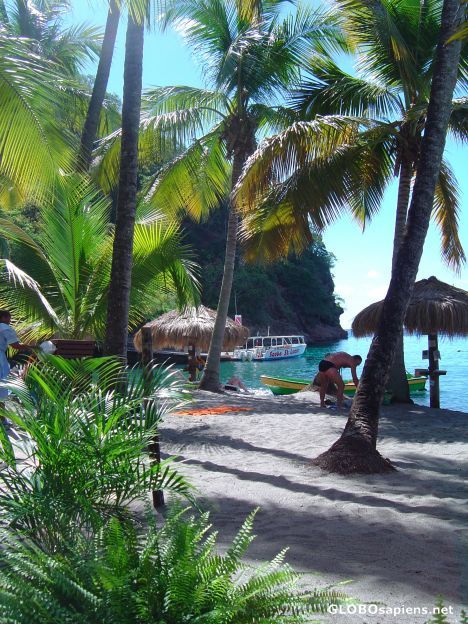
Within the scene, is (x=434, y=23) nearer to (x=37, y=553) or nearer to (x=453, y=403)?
(x=37, y=553)

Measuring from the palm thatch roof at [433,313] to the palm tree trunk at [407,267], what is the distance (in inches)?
232

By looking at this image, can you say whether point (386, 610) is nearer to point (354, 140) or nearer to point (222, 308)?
point (354, 140)

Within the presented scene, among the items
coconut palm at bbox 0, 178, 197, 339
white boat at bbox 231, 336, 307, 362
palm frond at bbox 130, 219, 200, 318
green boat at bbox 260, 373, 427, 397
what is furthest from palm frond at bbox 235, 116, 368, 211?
white boat at bbox 231, 336, 307, 362

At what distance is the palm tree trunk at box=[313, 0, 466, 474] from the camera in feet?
20.7

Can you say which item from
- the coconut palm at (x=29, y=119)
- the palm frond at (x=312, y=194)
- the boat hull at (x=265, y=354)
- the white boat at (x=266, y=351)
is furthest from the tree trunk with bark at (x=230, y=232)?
the boat hull at (x=265, y=354)

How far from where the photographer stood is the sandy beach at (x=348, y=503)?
3.31 meters

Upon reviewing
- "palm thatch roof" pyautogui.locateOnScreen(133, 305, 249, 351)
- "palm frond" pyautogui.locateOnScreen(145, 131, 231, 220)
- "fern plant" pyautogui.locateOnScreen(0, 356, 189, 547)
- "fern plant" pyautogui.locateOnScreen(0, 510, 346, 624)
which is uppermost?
"palm frond" pyautogui.locateOnScreen(145, 131, 231, 220)

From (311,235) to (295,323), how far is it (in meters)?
56.3

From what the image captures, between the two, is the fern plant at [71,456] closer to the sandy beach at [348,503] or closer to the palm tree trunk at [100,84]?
the sandy beach at [348,503]

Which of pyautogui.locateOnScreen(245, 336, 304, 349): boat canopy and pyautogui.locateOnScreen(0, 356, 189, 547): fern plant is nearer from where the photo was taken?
pyautogui.locateOnScreen(0, 356, 189, 547): fern plant

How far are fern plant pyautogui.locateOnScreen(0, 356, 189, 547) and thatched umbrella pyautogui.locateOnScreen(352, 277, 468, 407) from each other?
9.27m

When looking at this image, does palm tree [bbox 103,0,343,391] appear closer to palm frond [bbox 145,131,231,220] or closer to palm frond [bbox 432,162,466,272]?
palm frond [bbox 145,131,231,220]

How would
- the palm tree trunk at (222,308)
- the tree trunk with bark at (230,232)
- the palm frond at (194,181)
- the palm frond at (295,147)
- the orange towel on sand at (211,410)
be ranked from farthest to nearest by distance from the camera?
the palm tree trunk at (222,308)
the tree trunk with bark at (230,232)
the palm frond at (194,181)
the orange towel on sand at (211,410)
the palm frond at (295,147)

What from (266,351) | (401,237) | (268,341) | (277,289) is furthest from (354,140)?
(277,289)
